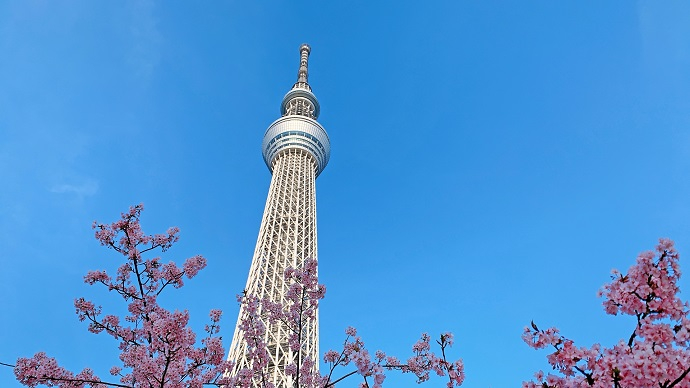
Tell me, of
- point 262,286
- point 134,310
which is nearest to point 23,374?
point 134,310

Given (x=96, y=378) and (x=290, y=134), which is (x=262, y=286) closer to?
(x=290, y=134)

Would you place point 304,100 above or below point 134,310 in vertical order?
above

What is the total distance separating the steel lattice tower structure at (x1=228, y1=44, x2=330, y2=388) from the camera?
105 ft

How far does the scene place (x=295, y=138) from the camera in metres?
44.1

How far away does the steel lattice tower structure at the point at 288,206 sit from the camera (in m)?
32.2

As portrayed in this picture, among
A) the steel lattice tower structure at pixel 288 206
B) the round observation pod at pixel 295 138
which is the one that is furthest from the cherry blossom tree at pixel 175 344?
the round observation pod at pixel 295 138

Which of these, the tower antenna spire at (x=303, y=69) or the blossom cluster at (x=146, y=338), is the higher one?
the tower antenna spire at (x=303, y=69)

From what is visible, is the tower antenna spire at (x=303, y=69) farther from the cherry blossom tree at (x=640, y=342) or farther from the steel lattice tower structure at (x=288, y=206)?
the cherry blossom tree at (x=640, y=342)

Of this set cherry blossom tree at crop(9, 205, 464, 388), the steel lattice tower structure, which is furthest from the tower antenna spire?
cherry blossom tree at crop(9, 205, 464, 388)

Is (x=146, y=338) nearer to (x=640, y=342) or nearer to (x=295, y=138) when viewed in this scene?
(x=640, y=342)

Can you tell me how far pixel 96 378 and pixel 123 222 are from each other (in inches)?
71.4

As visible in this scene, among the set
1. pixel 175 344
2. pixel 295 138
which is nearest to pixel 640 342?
pixel 175 344

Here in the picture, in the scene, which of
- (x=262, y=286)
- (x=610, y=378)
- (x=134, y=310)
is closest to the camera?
(x=610, y=378)

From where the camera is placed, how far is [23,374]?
5359 millimetres
